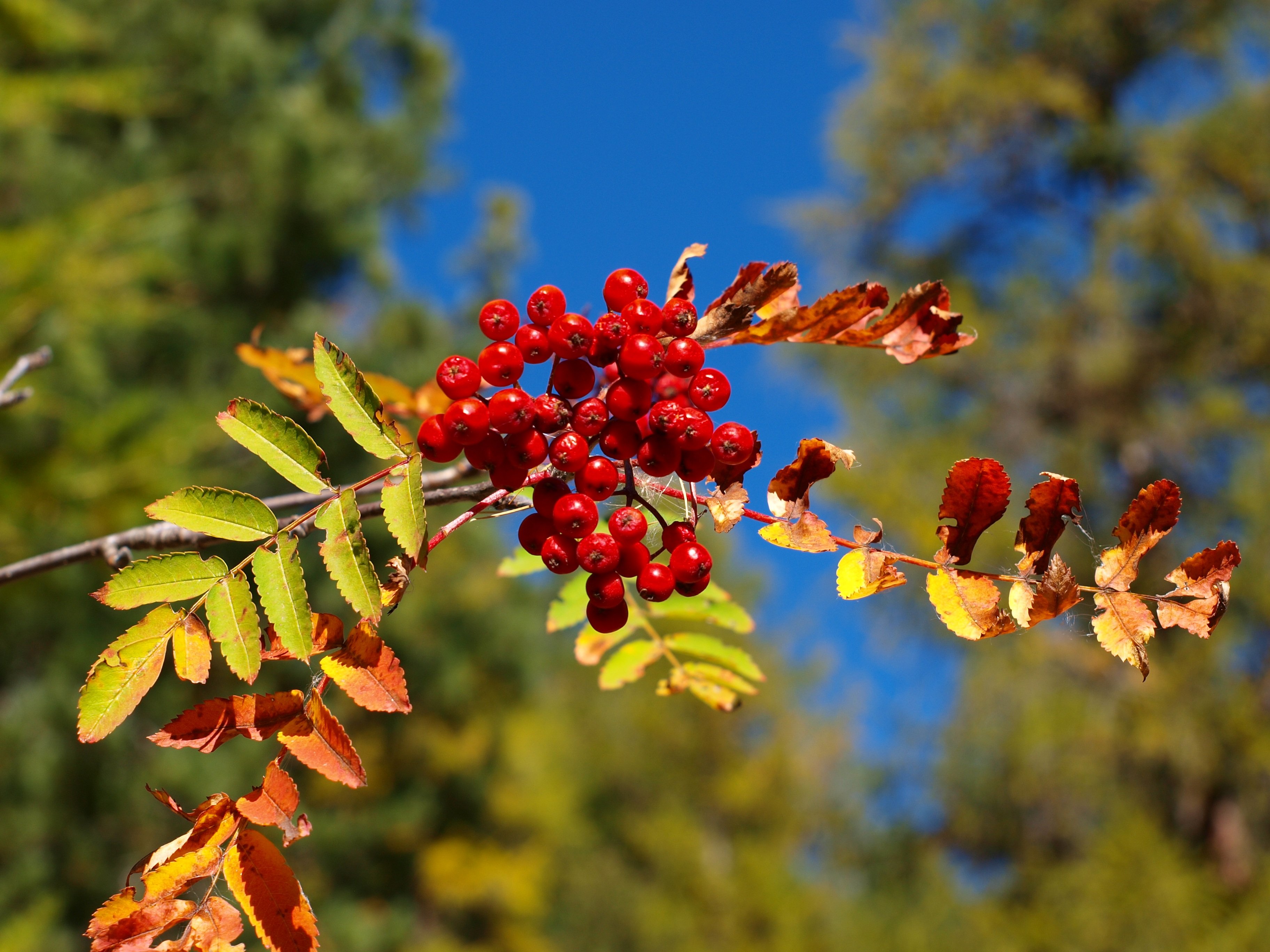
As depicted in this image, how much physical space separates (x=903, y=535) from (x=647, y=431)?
6692 mm

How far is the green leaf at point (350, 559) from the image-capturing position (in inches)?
26.6

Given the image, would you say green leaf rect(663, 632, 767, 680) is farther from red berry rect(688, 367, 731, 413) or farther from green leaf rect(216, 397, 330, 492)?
green leaf rect(216, 397, 330, 492)

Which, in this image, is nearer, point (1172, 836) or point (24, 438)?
point (24, 438)

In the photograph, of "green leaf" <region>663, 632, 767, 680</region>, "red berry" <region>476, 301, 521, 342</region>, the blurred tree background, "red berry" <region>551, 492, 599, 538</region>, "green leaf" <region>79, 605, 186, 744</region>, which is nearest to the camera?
"green leaf" <region>79, 605, 186, 744</region>

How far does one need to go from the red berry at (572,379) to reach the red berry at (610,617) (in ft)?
0.64

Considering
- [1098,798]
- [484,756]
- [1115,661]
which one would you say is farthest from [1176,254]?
[484,756]

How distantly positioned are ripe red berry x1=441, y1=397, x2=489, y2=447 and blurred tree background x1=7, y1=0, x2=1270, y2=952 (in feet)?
13.3

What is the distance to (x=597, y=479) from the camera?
2.50 feet

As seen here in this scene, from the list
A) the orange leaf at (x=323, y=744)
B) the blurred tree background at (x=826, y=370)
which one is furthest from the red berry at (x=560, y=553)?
the blurred tree background at (x=826, y=370)

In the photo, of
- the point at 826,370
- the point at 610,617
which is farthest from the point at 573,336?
the point at 826,370

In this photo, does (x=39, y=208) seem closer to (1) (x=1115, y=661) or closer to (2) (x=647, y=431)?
(2) (x=647, y=431)

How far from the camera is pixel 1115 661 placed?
24.9 feet

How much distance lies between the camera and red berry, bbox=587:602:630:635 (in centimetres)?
83

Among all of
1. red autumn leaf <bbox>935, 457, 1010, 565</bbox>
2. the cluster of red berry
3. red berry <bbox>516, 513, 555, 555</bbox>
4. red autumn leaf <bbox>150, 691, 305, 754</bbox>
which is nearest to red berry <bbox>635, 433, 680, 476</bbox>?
the cluster of red berry
